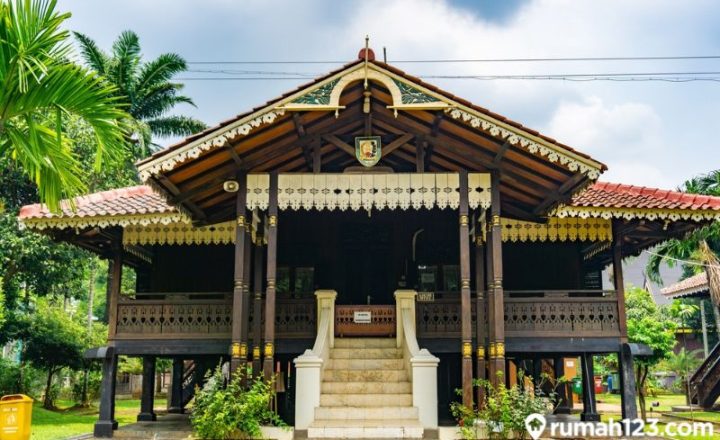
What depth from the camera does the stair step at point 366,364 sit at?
40.0ft

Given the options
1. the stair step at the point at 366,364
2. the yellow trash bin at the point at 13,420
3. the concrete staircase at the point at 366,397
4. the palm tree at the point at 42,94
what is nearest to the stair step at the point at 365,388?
the concrete staircase at the point at 366,397

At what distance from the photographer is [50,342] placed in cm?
2172

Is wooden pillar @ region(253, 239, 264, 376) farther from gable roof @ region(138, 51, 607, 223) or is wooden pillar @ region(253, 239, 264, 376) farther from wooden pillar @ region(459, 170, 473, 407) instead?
wooden pillar @ region(459, 170, 473, 407)

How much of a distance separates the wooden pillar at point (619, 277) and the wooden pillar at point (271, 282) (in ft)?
22.3

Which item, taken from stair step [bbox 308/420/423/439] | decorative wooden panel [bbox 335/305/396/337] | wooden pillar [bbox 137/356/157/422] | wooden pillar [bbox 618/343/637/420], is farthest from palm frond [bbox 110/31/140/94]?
wooden pillar [bbox 618/343/637/420]

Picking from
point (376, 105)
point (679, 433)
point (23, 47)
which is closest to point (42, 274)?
point (376, 105)

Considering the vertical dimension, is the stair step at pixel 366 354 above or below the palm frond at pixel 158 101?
below

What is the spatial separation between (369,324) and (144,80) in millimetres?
18560

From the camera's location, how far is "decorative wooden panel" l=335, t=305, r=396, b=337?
13.3 m

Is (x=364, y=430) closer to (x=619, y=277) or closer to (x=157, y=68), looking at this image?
(x=619, y=277)

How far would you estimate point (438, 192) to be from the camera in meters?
11.6

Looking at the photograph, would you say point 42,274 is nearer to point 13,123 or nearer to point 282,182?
point 282,182

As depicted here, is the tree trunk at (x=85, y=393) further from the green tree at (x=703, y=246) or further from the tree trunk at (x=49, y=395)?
the green tree at (x=703, y=246)

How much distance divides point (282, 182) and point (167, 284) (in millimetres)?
5568
